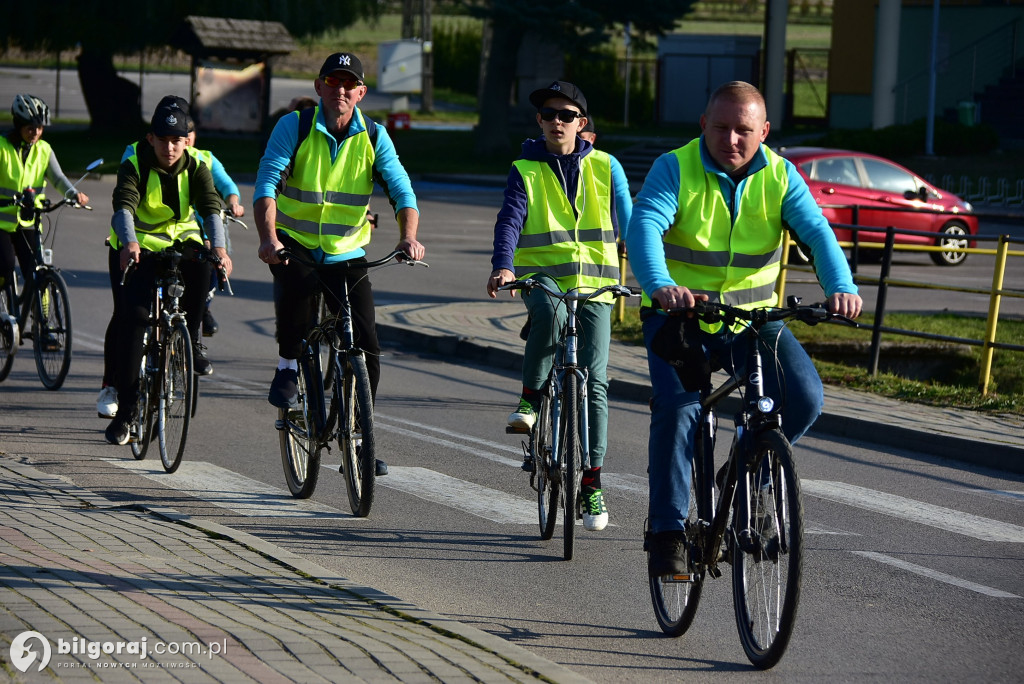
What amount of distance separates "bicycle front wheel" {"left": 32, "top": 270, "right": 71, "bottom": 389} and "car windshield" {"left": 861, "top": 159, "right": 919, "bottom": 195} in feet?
46.6

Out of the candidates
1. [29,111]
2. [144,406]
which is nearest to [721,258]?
[144,406]

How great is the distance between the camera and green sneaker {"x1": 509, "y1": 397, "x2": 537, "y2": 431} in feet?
21.4

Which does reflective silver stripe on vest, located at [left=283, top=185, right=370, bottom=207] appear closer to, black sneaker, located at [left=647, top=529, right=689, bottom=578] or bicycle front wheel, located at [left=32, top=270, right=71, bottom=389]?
black sneaker, located at [left=647, top=529, right=689, bottom=578]

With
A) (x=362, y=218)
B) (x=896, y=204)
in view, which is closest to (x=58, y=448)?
(x=362, y=218)

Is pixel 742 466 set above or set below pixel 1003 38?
below

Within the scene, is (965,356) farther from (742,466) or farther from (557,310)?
(742,466)

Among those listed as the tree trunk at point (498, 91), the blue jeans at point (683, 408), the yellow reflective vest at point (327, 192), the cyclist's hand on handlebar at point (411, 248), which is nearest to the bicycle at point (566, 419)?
the cyclist's hand on handlebar at point (411, 248)

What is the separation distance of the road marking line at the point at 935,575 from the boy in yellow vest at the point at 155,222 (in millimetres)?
3697

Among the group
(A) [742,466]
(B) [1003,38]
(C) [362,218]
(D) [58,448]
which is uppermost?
(B) [1003,38]

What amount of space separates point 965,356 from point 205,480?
7909 mm

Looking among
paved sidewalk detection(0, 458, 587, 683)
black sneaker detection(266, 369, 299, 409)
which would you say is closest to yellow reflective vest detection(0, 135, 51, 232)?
black sneaker detection(266, 369, 299, 409)

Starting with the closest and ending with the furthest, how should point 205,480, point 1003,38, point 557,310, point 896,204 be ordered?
point 557,310 < point 205,480 < point 896,204 < point 1003,38

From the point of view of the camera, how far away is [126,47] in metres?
41.8

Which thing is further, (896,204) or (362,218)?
(896,204)
